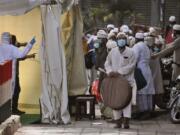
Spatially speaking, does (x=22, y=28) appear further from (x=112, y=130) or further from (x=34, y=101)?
(x=112, y=130)

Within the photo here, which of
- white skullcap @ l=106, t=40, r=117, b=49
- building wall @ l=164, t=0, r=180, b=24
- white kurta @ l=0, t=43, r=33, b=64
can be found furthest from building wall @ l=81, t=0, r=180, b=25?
white kurta @ l=0, t=43, r=33, b=64

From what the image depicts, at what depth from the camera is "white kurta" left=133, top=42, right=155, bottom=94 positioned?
1254 cm

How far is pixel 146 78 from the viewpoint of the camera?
41.5ft

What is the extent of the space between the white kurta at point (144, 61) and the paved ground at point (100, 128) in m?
0.66

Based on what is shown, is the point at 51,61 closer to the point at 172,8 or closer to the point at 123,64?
the point at 123,64

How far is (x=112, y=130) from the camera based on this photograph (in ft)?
37.3

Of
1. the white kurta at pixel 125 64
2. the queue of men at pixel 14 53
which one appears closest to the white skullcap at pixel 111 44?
the white kurta at pixel 125 64

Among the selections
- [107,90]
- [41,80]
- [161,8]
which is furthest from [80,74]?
[161,8]

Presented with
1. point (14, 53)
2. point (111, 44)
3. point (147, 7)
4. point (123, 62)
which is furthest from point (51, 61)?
point (147, 7)

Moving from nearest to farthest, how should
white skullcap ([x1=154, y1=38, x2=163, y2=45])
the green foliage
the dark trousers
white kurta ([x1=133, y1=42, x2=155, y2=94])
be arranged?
white kurta ([x1=133, y1=42, x2=155, y2=94]) < the dark trousers < white skullcap ([x1=154, y1=38, x2=163, y2=45]) < the green foliage

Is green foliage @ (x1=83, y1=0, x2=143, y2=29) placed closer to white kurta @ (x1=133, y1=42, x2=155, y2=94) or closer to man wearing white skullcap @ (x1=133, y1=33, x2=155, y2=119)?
man wearing white skullcap @ (x1=133, y1=33, x2=155, y2=119)

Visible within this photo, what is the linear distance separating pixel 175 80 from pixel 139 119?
105cm

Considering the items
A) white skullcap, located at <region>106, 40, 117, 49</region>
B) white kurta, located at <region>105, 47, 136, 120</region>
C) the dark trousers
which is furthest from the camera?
the dark trousers

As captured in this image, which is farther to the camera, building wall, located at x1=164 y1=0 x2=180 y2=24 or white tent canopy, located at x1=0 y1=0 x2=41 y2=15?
building wall, located at x1=164 y1=0 x2=180 y2=24
